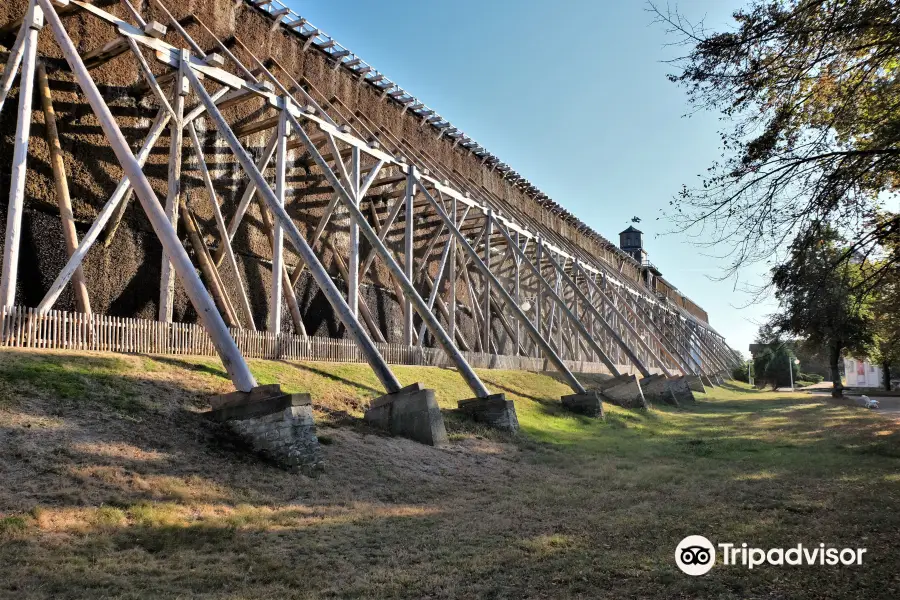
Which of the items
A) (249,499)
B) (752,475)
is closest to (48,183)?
(249,499)

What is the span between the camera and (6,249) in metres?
11.8

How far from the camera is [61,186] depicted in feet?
46.5

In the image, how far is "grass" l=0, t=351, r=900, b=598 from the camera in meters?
5.49

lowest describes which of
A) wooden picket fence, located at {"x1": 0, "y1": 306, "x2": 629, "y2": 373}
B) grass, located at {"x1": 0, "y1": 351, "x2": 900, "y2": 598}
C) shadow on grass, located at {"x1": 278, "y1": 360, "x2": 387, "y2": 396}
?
grass, located at {"x1": 0, "y1": 351, "x2": 900, "y2": 598}

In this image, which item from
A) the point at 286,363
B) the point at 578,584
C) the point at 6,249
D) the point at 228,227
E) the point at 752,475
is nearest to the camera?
the point at 578,584

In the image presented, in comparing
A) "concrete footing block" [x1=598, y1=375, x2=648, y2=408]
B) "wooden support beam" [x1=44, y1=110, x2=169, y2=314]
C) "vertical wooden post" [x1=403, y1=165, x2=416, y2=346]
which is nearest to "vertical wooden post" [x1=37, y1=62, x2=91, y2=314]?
"wooden support beam" [x1=44, y1=110, x2=169, y2=314]

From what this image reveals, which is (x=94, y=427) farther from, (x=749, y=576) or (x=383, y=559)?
(x=749, y=576)

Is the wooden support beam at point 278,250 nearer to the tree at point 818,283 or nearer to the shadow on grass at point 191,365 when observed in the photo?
the shadow on grass at point 191,365

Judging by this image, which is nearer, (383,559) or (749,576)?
(749,576)

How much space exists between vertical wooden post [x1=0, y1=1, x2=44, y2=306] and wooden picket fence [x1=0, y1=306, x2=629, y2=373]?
1.61 feet

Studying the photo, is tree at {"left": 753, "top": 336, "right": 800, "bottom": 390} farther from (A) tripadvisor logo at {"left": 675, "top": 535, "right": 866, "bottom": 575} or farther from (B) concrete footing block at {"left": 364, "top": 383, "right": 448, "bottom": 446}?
(A) tripadvisor logo at {"left": 675, "top": 535, "right": 866, "bottom": 575}

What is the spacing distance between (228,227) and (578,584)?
652 inches

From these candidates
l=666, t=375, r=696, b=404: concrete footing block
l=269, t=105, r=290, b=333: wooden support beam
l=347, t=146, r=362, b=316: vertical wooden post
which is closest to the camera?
l=269, t=105, r=290, b=333: wooden support beam

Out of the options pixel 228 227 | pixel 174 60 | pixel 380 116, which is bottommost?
pixel 228 227
